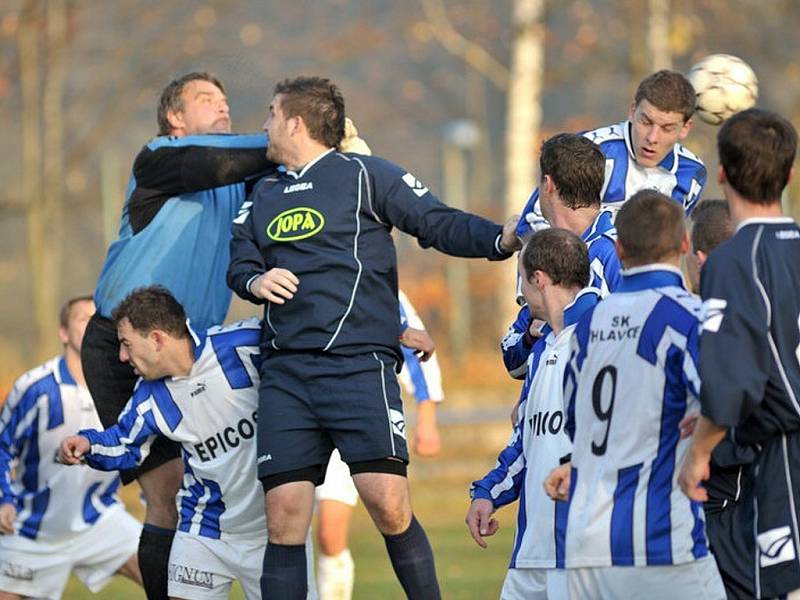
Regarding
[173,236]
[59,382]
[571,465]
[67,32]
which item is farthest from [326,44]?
[571,465]

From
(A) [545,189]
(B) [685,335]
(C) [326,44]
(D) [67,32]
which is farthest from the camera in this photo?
(C) [326,44]

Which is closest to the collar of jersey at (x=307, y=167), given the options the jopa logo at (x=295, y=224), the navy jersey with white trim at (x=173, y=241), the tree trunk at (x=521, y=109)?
the jopa logo at (x=295, y=224)

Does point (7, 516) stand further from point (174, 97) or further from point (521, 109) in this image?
point (521, 109)

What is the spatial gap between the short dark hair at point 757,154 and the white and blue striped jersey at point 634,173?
6.01ft

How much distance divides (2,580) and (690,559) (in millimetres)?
5161

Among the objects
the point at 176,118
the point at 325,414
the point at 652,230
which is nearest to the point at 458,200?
the point at 176,118

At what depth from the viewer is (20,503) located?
29.5 feet

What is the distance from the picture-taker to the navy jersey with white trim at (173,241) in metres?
6.97

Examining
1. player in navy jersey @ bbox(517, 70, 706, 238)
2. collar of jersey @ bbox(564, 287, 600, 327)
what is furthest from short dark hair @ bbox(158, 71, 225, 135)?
collar of jersey @ bbox(564, 287, 600, 327)

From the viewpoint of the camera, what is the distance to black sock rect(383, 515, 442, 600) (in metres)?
6.25

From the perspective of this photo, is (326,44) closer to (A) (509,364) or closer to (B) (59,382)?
(B) (59,382)

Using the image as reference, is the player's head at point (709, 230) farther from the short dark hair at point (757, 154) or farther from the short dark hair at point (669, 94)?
the short dark hair at point (757, 154)

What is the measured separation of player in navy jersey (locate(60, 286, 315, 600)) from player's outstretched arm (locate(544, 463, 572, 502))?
2.03 metres

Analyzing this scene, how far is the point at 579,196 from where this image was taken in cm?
571
